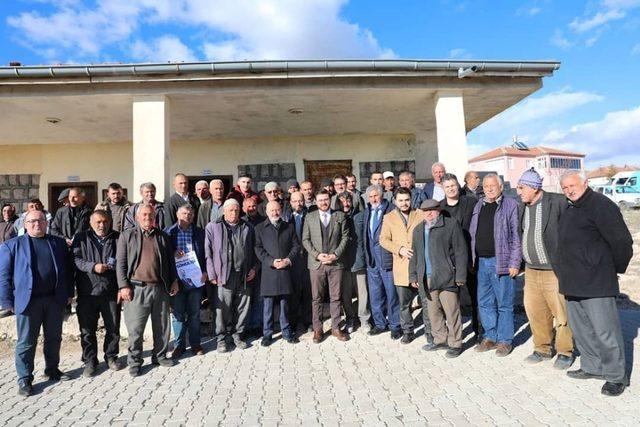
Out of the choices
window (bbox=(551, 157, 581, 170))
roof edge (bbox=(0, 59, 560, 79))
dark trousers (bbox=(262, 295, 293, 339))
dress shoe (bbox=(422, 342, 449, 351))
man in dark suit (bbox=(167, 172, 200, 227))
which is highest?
window (bbox=(551, 157, 581, 170))

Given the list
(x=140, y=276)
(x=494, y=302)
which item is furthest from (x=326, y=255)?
(x=140, y=276)

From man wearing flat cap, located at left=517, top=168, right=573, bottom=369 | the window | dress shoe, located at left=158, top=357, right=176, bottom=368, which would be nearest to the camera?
man wearing flat cap, located at left=517, top=168, right=573, bottom=369

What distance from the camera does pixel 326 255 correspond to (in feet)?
16.9

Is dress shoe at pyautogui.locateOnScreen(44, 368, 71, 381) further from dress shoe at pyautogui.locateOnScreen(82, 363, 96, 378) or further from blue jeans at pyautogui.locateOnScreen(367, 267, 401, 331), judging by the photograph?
blue jeans at pyautogui.locateOnScreen(367, 267, 401, 331)

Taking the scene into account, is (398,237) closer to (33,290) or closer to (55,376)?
(33,290)

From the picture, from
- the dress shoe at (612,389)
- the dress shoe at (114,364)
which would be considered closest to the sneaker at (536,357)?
the dress shoe at (612,389)

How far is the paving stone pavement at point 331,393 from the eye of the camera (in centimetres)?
326

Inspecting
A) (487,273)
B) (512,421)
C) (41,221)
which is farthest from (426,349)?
(41,221)

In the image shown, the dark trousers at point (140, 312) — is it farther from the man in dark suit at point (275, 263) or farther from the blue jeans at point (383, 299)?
the blue jeans at point (383, 299)

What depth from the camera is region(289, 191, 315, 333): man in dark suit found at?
18.0 ft

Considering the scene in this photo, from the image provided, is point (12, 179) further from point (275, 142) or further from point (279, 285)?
point (279, 285)

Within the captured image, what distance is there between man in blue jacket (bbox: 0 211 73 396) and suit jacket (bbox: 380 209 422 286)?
11.7 ft

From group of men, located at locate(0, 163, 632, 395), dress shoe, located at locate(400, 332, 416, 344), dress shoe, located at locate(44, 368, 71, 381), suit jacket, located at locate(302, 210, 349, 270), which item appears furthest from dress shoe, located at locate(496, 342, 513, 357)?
dress shoe, located at locate(44, 368, 71, 381)

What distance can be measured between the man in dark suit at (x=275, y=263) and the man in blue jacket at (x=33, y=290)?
2103 millimetres
